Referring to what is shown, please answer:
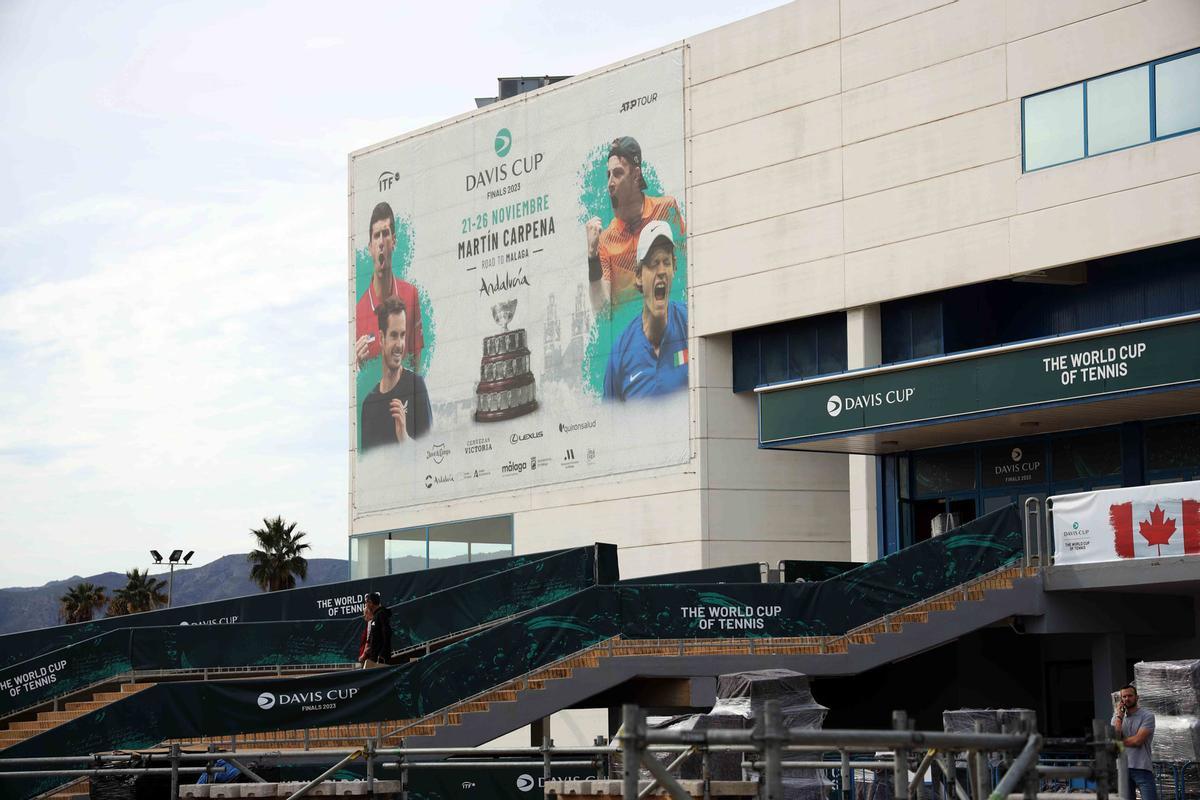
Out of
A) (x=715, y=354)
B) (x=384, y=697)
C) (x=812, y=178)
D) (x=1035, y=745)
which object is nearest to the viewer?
(x=1035, y=745)

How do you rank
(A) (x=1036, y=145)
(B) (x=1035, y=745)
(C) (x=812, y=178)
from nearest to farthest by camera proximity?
(B) (x=1035, y=745) → (A) (x=1036, y=145) → (C) (x=812, y=178)

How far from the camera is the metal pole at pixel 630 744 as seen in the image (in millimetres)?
10094

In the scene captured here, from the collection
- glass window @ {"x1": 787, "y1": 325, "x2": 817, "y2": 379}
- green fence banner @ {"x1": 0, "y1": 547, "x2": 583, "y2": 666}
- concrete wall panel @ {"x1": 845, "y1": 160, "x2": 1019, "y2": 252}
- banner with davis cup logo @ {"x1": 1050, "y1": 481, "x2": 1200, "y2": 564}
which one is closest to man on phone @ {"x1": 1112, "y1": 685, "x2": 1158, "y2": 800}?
banner with davis cup logo @ {"x1": 1050, "y1": 481, "x2": 1200, "y2": 564}

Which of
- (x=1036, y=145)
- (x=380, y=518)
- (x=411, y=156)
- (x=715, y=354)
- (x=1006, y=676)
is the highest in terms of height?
(x=411, y=156)

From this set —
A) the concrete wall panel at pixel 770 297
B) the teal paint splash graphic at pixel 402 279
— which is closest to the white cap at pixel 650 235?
the concrete wall panel at pixel 770 297

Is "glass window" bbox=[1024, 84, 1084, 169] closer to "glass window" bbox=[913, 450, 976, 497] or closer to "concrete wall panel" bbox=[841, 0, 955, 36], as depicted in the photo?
"concrete wall panel" bbox=[841, 0, 955, 36]

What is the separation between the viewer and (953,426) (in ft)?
124

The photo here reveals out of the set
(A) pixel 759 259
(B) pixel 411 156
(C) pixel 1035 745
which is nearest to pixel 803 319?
(A) pixel 759 259

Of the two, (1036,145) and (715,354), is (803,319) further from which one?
(1036,145)

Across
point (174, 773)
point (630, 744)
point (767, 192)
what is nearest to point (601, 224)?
point (767, 192)

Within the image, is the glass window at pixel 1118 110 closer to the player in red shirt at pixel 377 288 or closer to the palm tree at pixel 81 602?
the player in red shirt at pixel 377 288

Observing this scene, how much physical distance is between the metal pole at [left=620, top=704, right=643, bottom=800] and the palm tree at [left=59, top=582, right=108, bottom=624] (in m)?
102

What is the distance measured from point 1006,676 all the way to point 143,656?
17.9 m

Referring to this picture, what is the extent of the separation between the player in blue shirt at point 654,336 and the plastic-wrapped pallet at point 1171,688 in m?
20.7
